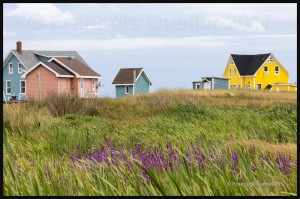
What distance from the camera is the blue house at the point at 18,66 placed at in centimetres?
4728

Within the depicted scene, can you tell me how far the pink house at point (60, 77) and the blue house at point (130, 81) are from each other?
2.29m

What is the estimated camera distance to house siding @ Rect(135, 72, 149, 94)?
156 ft

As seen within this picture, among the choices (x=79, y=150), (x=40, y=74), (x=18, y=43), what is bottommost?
(x=79, y=150)

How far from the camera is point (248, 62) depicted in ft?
195

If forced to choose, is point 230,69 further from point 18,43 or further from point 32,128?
point 32,128

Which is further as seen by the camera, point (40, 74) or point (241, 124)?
point (40, 74)

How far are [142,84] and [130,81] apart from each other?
2296 millimetres

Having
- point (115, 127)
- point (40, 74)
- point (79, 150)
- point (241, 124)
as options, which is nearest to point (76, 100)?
point (115, 127)

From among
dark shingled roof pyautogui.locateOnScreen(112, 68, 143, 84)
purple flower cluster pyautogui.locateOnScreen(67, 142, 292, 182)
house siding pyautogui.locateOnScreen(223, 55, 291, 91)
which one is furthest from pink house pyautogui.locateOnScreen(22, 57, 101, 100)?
purple flower cluster pyautogui.locateOnScreen(67, 142, 292, 182)

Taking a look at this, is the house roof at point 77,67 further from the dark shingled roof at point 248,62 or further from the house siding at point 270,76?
the house siding at point 270,76

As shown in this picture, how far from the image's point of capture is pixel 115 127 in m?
12.0

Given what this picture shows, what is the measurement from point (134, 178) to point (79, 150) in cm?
423

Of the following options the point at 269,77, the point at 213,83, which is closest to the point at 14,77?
the point at 213,83

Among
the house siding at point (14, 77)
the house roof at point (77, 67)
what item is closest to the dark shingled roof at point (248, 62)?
the house roof at point (77, 67)
